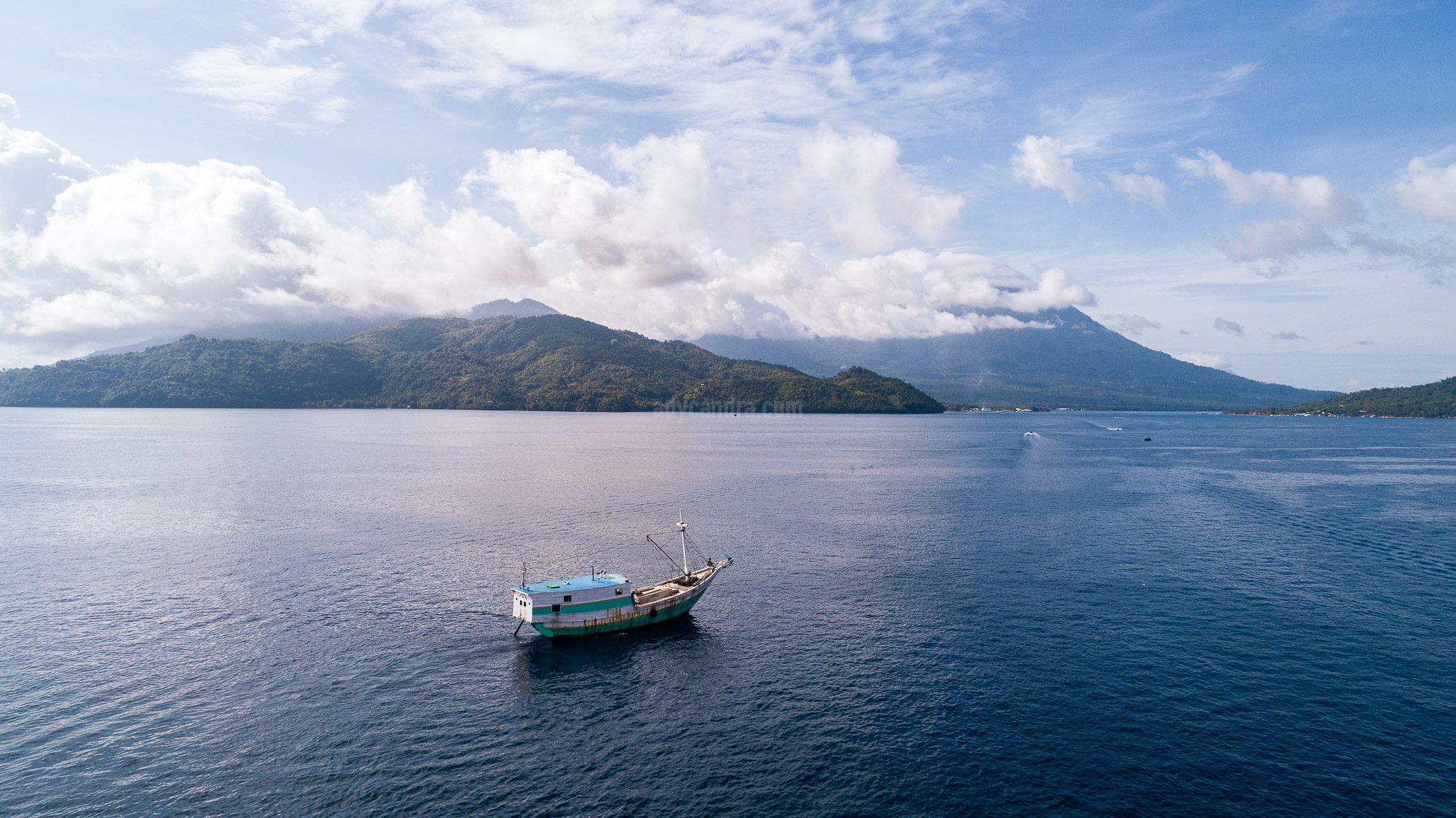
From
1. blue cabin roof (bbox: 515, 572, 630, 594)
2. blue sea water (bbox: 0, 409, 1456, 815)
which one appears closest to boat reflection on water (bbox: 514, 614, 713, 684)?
blue sea water (bbox: 0, 409, 1456, 815)

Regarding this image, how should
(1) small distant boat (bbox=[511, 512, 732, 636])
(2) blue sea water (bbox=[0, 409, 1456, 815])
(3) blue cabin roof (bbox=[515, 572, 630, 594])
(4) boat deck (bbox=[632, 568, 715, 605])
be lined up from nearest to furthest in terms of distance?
(2) blue sea water (bbox=[0, 409, 1456, 815]), (1) small distant boat (bbox=[511, 512, 732, 636]), (3) blue cabin roof (bbox=[515, 572, 630, 594]), (4) boat deck (bbox=[632, 568, 715, 605])

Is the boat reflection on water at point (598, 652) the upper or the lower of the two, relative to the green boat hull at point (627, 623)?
lower

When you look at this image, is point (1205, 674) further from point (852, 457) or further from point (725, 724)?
point (852, 457)

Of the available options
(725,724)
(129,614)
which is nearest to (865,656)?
(725,724)

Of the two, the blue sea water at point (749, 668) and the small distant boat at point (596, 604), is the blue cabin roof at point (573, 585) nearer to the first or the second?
the small distant boat at point (596, 604)

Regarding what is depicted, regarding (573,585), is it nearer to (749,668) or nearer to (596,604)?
(596,604)

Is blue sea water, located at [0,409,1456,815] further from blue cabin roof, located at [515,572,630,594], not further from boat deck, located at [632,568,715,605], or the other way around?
blue cabin roof, located at [515,572,630,594]

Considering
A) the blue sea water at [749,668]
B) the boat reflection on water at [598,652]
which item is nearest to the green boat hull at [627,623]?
the boat reflection on water at [598,652]
